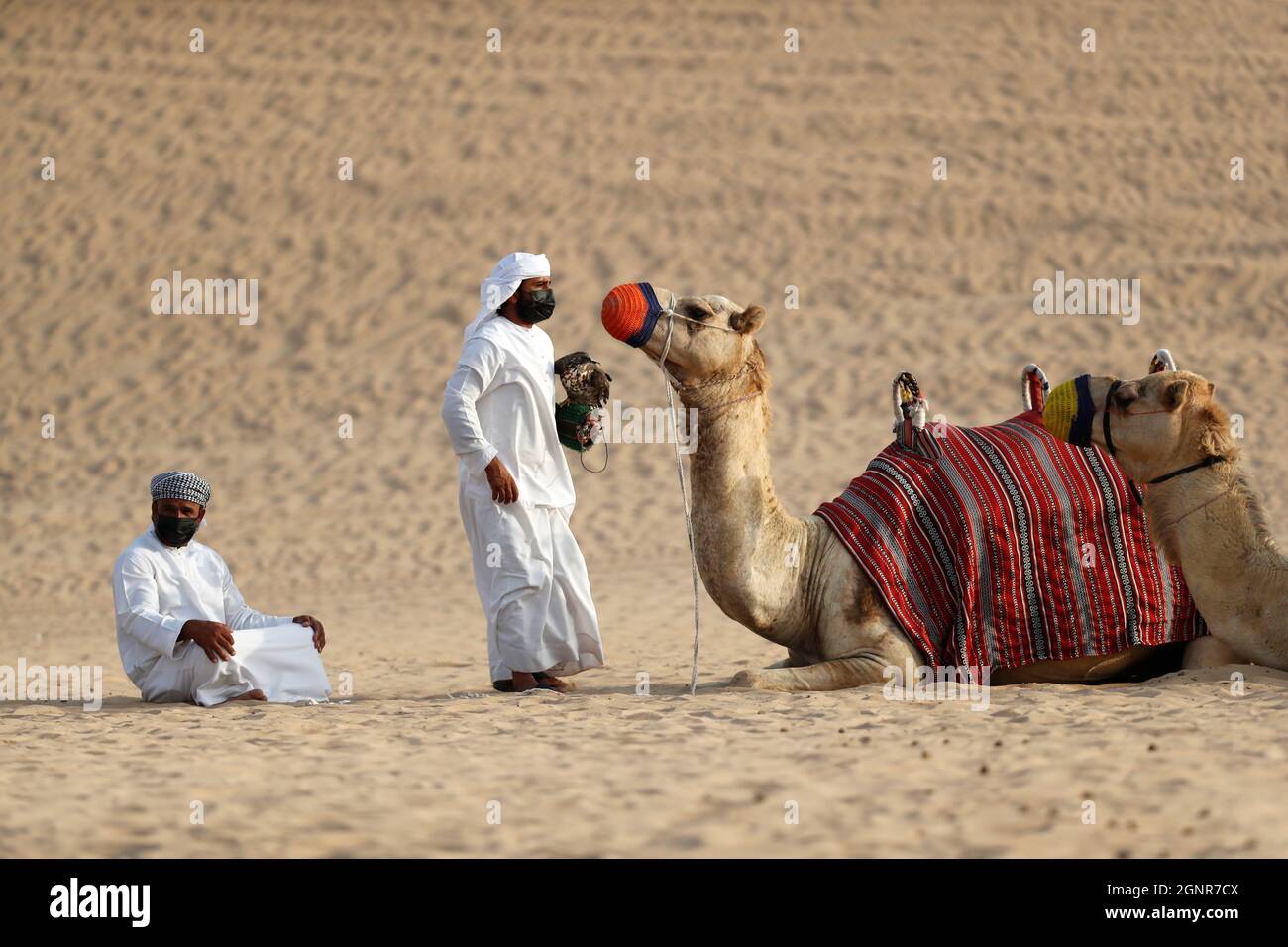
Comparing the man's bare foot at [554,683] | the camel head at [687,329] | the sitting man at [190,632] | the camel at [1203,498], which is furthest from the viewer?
the man's bare foot at [554,683]

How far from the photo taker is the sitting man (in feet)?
22.2

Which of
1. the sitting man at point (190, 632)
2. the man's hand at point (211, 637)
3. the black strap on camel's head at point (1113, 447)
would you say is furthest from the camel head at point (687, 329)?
the man's hand at point (211, 637)

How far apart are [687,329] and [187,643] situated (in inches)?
92.6

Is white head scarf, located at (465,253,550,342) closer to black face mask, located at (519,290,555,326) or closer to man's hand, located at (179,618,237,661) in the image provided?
black face mask, located at (519,290,555,326)

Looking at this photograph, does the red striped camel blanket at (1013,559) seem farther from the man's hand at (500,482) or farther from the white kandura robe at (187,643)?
the white kandura robe at (187,643)

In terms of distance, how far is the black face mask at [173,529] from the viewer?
6969 mm

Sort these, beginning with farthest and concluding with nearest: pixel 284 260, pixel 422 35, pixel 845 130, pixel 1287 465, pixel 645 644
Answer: pixel 422 35, pixel 845 130, pixel 284 260, pixel 1287 465, pixel 645 644

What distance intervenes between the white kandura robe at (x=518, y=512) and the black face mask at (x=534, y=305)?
95 millimetres

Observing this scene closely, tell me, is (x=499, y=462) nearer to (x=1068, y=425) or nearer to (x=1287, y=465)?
(x=1068, y=425)

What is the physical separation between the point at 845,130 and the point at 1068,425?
16.4 metres

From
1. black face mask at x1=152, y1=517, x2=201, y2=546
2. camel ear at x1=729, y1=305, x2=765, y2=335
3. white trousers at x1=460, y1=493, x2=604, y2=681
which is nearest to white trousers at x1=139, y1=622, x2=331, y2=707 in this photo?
black face mask at x1=152, y1=517, x2=201, y2=546

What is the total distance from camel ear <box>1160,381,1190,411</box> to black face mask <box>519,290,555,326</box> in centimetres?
Result: 248

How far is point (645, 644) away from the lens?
1014 cm

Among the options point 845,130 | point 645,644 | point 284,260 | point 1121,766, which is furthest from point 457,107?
point 1121,766
